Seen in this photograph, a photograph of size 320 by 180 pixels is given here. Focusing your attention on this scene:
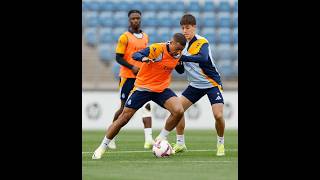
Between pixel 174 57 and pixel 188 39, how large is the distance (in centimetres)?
78

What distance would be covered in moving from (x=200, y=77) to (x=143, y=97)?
1515 millimetres

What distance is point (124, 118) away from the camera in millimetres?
11891

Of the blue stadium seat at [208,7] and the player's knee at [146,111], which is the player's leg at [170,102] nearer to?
the player's knee at [146,111]

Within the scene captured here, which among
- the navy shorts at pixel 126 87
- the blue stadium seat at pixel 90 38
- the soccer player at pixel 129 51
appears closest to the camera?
the soccer player at pixel 129 51

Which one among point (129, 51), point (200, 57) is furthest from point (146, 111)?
point (200, 57)

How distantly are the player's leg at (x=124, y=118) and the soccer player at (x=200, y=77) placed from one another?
3.51 feet

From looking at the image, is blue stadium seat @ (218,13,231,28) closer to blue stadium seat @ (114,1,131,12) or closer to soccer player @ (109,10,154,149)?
blue stadium seat @ (114,1,131,12)

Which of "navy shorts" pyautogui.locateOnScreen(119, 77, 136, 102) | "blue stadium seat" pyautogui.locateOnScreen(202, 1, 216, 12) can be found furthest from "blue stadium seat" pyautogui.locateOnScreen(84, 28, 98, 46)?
"navy shorts" pyautogui.locateOnScreen(119, 77, 136, 102)

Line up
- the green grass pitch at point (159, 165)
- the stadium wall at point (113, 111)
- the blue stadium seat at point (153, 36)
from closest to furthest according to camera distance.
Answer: the green grass pitch at point (159, 165) → the stadium wall at point (113, 111) → the blue stadium seat at point (153, 36)

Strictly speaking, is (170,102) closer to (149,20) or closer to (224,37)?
(224,37)

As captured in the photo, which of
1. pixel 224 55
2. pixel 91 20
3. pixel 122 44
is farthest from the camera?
pixel 91 20

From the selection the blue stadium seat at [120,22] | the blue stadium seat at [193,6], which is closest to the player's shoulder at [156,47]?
the blue stadium seat at [120,22]

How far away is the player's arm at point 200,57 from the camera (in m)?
12.2
